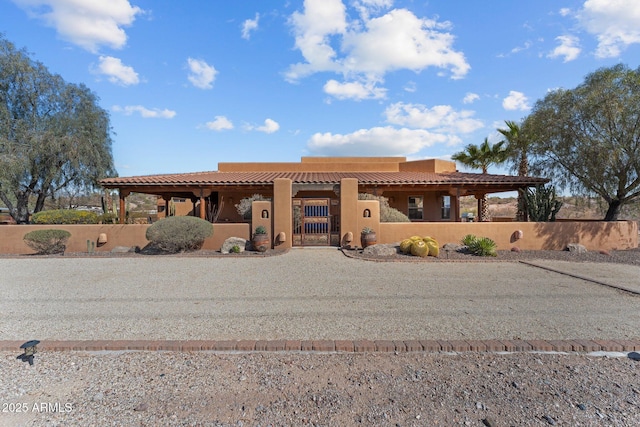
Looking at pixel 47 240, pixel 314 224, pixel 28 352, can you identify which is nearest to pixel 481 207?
pixel 314 224

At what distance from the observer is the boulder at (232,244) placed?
14.0 m

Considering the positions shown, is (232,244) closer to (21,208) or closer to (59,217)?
(59,217)

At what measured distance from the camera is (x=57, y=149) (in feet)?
66.5

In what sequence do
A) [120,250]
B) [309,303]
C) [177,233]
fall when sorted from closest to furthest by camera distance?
[309,303]
[177,233]
[120,250]

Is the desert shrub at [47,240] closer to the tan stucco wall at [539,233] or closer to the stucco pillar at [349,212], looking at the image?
the stucco pillar at [349,212]

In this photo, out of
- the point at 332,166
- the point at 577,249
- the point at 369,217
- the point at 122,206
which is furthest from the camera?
the point at 332,166

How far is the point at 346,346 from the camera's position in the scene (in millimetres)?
4375

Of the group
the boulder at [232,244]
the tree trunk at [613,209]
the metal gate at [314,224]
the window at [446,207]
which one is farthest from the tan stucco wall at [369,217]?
the tree trunk at [613,209]

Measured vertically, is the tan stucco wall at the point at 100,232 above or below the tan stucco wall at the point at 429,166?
below

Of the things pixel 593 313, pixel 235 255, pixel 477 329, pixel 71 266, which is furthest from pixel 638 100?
pixel 71 266

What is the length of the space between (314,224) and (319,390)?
1226cm

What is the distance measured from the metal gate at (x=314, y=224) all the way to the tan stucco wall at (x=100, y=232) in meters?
2.43

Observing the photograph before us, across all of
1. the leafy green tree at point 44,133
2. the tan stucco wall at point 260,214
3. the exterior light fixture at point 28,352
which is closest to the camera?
the exterior light fixture at point 28,352

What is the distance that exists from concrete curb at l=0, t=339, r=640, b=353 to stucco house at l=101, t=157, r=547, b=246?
10.7 m
